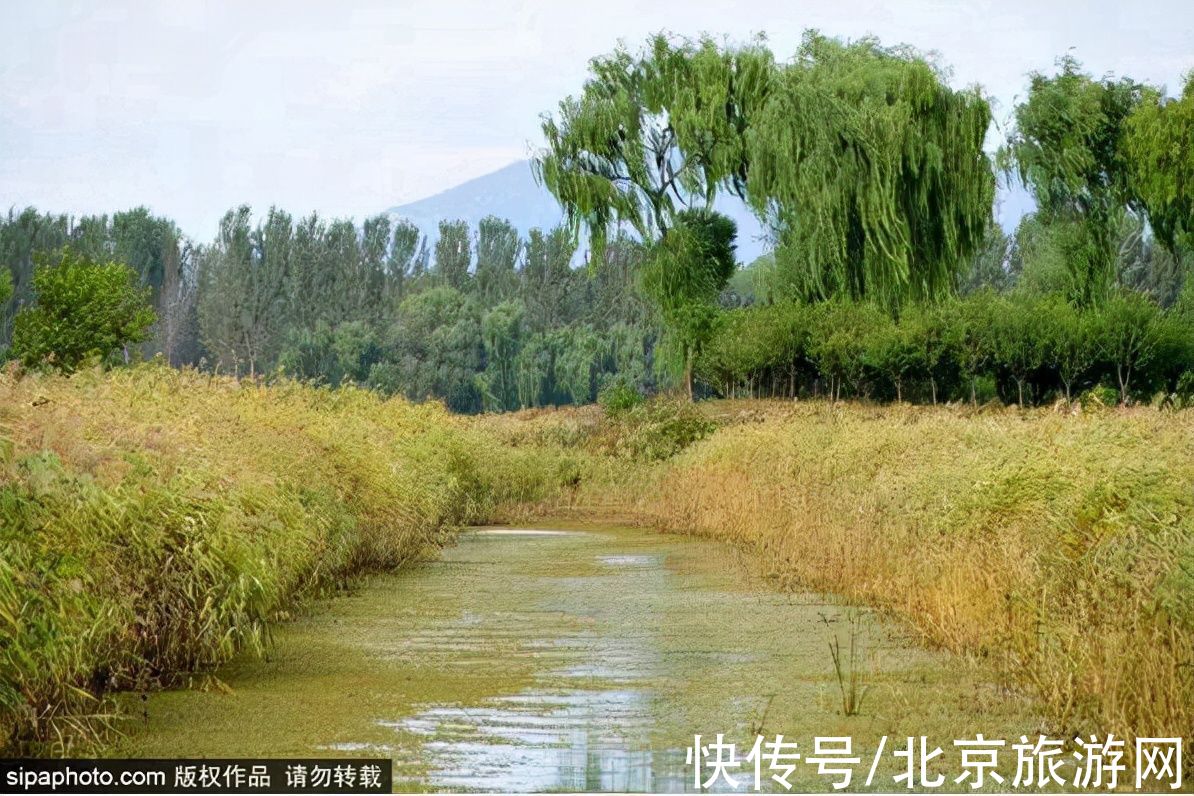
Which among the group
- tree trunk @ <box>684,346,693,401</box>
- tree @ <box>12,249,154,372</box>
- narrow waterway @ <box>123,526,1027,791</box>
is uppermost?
tree @ <box>12,249,154,372</box>

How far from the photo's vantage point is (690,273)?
35.1 metres

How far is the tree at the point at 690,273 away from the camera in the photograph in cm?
3500

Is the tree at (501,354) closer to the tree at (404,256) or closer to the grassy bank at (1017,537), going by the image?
the tree at (404,256)

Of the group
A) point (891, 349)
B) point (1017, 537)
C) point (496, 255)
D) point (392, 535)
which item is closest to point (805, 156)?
point (891, 349)

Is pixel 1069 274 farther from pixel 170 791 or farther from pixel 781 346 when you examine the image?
pixel 170 791

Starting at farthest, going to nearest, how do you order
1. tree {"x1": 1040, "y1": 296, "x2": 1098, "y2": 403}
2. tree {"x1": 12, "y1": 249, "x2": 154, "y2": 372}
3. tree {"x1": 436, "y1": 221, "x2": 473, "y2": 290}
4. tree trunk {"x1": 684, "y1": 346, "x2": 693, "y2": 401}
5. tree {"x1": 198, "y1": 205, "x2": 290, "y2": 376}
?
tree {"x1": 436, "y1": 221, "x2": 473, "y2": 290}, tree {"x1": 198, "y1": 205, "x2": 290, "y2": 376}, tree {"x1": 12, "y1": 249, "x2": 154, "y2": 372}, tree trunk {"x1": 684, "y1": 346, "x2": 693, "y2": 401}, tree {"x1": 1040, "y1": 296, "x2": 1098, "y2": 403}

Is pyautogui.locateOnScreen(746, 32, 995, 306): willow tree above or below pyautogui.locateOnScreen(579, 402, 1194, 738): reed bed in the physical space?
above

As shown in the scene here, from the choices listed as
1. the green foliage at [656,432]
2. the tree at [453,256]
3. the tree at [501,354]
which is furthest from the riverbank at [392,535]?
the tree at [453,256]

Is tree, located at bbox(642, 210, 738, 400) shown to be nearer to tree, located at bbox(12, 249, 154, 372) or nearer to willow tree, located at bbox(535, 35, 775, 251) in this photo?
willow tree, located at bbox(535, 35, 775, 251)

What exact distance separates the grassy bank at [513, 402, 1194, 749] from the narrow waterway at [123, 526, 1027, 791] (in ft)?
1.07

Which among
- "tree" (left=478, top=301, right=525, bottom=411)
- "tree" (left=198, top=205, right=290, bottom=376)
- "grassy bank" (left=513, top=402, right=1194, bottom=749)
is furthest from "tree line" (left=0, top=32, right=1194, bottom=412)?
"tree" (left=198, top=205, right=290, bottom=376)

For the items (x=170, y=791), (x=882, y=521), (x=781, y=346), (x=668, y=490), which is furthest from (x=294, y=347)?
(x=170, y=791)

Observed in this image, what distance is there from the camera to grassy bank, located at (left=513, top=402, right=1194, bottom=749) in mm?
6465

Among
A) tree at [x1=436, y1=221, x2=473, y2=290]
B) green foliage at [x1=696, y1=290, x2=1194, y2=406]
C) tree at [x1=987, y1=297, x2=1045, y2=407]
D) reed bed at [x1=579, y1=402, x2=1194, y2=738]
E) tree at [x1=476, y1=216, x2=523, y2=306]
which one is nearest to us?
reed bed at [x1=579, y1=402, x2=1194, y2=738]
